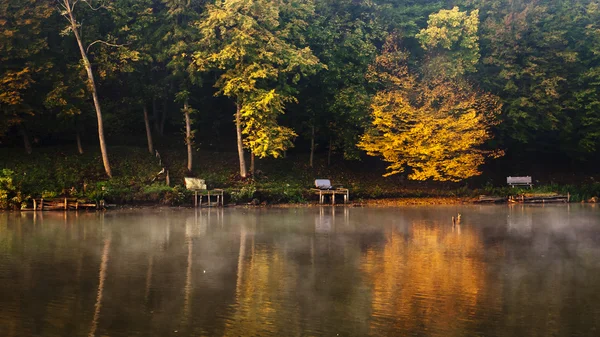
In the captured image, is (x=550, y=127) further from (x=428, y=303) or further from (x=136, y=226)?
(x=428, y=303)

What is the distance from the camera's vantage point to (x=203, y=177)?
128 feet

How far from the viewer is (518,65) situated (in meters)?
44.5

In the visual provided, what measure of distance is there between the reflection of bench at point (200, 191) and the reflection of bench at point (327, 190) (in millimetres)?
5747

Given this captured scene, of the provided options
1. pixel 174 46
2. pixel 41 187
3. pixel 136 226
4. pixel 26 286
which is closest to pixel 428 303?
pixel 26 286

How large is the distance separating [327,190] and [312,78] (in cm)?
959

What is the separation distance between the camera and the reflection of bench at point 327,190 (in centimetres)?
3755

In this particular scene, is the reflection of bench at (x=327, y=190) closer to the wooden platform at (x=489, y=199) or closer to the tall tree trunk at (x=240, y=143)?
the tall tree trunk at (x=240, y=143)

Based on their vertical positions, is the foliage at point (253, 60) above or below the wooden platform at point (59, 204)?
above

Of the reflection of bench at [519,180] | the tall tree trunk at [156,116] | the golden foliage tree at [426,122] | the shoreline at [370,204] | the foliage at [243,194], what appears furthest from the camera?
the tall tree trunk at [156,116]

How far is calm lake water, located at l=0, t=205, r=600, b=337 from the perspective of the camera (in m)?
11.5

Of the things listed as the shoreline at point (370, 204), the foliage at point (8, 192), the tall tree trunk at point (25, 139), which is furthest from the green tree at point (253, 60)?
the foliage at point (8, 192)

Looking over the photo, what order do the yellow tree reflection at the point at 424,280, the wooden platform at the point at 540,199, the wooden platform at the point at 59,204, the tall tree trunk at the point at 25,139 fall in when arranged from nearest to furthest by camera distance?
the yellow tree reflection at the point at 424,280, the wooden platform at the point at 59,204, the tall tree trunk at the point at 25,139, the wooden platform at the point at 540,199

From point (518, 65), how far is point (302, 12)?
1539cm

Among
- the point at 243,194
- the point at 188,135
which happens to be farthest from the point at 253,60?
the point at 243,194
